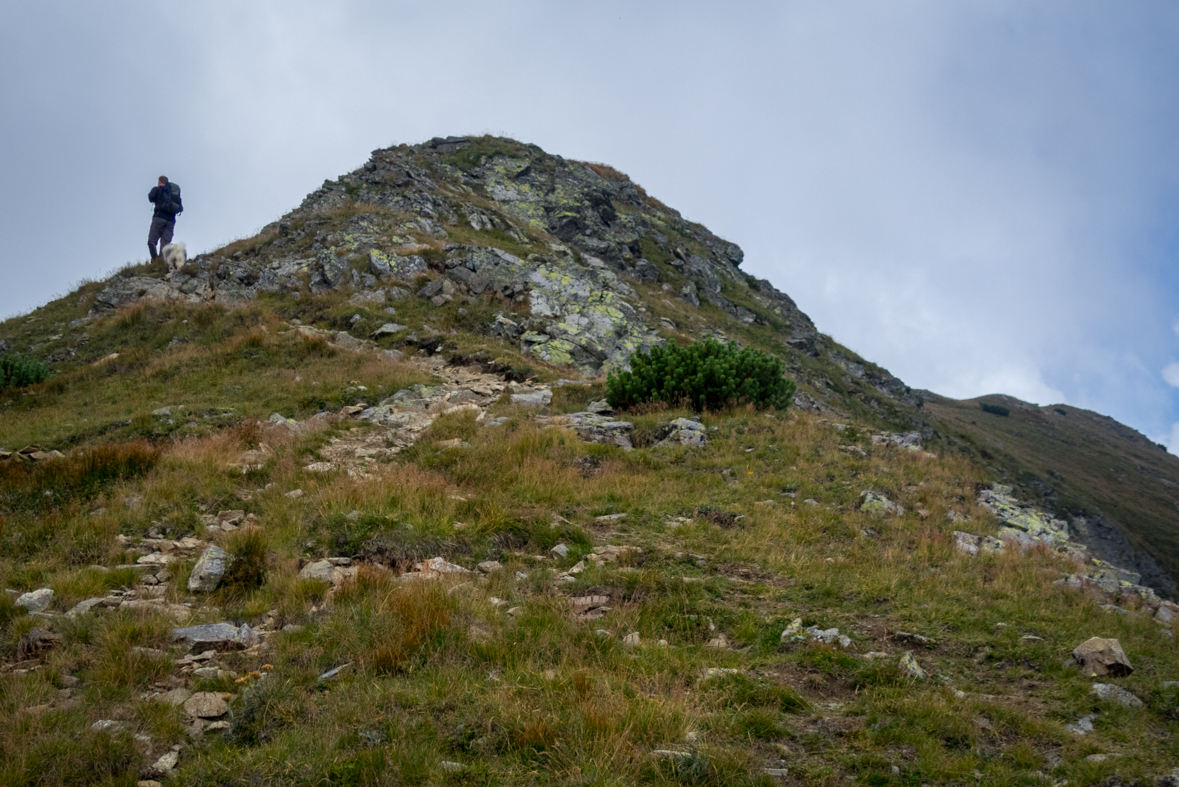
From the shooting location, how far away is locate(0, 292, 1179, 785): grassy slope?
3.29m

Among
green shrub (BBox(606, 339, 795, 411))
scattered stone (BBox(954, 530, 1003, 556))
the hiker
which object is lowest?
scattered stone (BBox(954, 530, 1003, 556))

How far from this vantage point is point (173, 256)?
2144 centimetres

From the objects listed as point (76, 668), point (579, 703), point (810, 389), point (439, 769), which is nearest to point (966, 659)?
point (579, 703)

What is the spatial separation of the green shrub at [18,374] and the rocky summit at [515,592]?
0.89 metres

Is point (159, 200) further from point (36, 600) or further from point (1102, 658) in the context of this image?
point (1102, 658)

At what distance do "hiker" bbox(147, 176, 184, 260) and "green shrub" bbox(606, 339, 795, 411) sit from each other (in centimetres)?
1852

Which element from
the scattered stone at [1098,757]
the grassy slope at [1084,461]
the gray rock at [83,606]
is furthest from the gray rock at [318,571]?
the grassy slope at [1084,461]

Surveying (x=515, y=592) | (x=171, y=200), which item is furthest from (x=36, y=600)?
(x=171, y=200)

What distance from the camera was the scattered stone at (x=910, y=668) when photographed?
4.39m

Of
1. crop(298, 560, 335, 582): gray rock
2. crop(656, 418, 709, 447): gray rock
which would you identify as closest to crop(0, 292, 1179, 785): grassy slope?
crop(298, 560, 335, 582): gray rock

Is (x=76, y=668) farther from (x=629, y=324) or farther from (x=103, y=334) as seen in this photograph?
(x=629, y=324)

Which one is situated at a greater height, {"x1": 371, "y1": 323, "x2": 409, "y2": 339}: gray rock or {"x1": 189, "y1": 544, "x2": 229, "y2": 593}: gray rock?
{"x1": 371, "y1": 323, "x2": 409, "y2": 339}: gray rock

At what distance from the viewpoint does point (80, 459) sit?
26.5 ft

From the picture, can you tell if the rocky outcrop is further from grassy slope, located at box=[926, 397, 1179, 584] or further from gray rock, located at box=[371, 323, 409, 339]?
grassy slope, located at box=[926, 397, 1179, 584]
